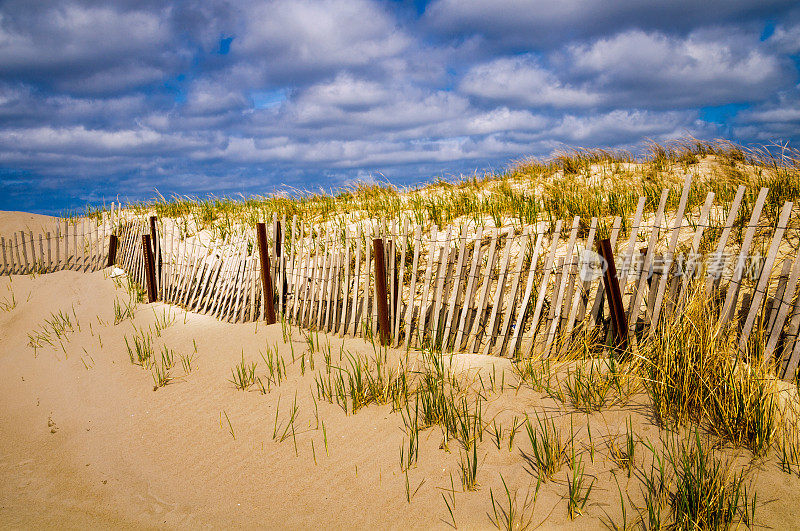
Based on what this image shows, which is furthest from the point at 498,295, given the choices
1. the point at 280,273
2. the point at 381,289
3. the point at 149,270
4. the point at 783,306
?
the point at 149,270

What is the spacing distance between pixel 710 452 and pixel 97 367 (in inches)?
254

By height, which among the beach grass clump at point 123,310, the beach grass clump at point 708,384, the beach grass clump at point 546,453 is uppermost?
the beach grass clump at point 708,384

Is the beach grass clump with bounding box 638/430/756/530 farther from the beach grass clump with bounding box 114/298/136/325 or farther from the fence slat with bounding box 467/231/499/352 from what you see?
the beach grass clump with bounding box 114/298/136/325

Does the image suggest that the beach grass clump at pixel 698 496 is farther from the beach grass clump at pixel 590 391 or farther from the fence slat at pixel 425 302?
the fence slat at pixel 425 302

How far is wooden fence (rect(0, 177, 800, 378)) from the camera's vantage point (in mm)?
3750

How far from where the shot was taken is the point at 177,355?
586 centimetres

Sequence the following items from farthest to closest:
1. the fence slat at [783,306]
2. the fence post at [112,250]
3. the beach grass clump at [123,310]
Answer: the fence post at [112,250] → the beach grass clump at [123,310] → the fence slat at [783,306]

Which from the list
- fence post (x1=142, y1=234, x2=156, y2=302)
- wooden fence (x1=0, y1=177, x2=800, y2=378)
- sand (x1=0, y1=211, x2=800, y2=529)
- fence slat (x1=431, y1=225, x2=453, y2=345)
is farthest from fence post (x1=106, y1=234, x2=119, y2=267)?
fence slat (x1=431, y1=225, x2=453, y2=345)

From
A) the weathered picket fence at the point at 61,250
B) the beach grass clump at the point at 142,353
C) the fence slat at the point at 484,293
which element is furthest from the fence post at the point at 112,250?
the fence slat at the point at 484,293

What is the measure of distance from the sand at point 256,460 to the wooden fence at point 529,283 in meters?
0.42

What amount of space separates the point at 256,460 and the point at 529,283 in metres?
2.76

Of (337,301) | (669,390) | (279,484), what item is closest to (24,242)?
(337,301)

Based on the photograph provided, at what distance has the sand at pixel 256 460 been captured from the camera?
9.41 feet

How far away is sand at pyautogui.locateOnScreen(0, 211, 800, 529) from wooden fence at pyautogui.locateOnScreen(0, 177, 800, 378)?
0.42 metres
